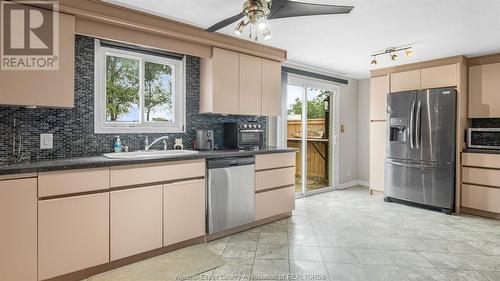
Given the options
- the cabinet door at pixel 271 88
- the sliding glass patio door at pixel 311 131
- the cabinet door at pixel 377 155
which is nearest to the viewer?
the cabinet door at pixel 271 88

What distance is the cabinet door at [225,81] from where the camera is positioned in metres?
3.37

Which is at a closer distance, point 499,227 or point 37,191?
point 37,191

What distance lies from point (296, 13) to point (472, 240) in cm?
314

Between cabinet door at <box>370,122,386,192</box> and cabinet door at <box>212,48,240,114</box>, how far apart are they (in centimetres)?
305

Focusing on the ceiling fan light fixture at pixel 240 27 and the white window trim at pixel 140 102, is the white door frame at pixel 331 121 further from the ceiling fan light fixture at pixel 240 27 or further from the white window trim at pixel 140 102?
the ceiling fan light fixture at pixel 240 27

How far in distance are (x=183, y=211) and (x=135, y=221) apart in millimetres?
476

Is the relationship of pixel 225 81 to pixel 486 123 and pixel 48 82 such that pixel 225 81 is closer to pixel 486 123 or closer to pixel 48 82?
pixel 48 82

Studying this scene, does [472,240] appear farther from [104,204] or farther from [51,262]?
[51,262]

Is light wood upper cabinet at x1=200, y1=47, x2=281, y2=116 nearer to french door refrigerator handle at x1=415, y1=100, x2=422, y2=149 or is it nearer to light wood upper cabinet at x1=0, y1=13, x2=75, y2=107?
light wood upper cabinet at x1=0, y1=13, x2=75, y2=107

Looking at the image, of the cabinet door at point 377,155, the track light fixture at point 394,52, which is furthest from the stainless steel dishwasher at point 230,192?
the cabinet door at point 377,155

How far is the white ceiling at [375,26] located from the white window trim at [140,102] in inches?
23.4

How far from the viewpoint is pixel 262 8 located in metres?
1.95

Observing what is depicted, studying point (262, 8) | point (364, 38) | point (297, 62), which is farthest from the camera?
point (297, 62)

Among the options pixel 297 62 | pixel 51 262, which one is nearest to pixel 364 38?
pixel 297 62
